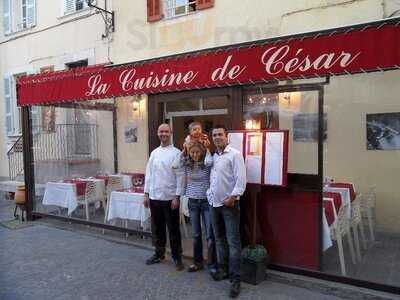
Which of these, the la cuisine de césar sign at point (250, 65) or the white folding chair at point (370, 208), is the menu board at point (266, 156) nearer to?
the la cuisine de césar sign at point (250, 65)

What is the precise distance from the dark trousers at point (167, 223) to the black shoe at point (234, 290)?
1046 mm

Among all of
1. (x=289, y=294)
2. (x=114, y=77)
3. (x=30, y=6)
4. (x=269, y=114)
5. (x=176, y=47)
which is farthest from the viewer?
(x=30, y=6)

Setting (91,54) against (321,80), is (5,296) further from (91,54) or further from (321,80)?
(91,54)

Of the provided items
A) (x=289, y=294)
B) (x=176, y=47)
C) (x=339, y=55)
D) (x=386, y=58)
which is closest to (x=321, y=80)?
(x=339, y=55)

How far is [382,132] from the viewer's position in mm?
6324

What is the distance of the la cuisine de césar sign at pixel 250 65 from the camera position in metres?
4.13

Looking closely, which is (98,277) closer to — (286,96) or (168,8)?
(286,96)

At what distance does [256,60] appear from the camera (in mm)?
4859

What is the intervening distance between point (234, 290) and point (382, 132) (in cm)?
360

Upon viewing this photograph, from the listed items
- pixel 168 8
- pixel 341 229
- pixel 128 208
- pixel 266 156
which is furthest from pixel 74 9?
pixel 341 229

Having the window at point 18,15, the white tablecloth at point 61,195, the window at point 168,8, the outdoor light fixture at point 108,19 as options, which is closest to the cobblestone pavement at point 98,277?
the white tablecloth at point 61,195

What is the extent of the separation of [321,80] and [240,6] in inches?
157

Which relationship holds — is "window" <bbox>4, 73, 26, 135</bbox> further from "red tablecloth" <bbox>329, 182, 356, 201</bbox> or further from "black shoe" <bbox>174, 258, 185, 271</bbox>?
"red tablecloth" <bbox>329, 182, 356, 201</bbox>

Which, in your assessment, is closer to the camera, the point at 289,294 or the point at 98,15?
the point at 289,294
